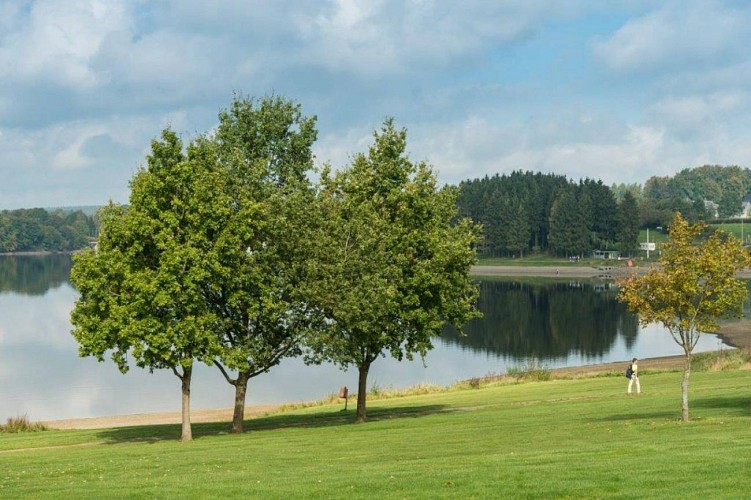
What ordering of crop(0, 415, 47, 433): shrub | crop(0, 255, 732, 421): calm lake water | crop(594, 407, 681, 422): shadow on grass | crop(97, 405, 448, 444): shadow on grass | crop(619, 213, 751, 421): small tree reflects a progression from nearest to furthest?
crop(619, 213, 751, 421): small tree
crop(594, 407, 681, 422): shadow on grass
crop(97, 405, 448, 444): shadow on grass
crop(0, 415, 47, 433): shrub
crop(0, 255, 732, 421): calm lake water

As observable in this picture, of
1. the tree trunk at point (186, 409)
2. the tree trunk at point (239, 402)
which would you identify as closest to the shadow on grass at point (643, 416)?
the tree trunk at point (239, 402)

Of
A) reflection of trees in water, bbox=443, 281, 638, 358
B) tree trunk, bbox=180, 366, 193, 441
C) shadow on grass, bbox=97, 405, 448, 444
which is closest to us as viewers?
tree trunk, bbox=180, 366, 193, 441

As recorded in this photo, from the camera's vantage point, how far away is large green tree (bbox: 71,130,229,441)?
38156 millimetres

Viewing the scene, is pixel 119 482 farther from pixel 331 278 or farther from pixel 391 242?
pixel 391 242

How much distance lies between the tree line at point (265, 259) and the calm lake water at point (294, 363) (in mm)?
21916

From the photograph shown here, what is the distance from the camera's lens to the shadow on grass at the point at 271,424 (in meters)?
44.2

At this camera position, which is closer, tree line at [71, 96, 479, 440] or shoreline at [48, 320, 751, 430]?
tree line at [71, 96, 479, 440]

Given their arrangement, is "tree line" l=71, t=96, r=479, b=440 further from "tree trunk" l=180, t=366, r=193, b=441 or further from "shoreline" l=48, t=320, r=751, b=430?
"shoreline" l=48, t=320, r=751, b=430

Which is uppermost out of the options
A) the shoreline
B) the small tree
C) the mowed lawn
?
the small tree

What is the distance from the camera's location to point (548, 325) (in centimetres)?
12194

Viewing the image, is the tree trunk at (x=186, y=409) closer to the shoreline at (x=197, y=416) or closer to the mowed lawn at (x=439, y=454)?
the mowed lawn at (x=439, y=454)

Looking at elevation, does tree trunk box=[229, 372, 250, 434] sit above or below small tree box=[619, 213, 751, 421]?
below

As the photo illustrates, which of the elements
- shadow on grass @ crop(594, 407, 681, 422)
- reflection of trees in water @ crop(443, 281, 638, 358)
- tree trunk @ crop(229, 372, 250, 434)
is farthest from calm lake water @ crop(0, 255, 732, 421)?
shadow on grass @ crop(594, 407, 681, 422)

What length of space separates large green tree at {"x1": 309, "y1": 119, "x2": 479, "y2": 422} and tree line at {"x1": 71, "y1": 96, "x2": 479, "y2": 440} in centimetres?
8
